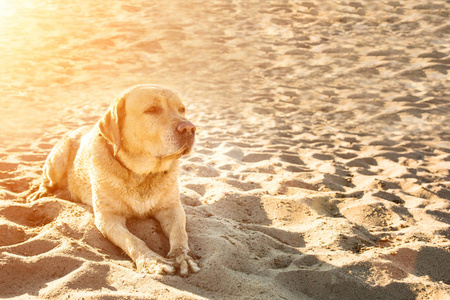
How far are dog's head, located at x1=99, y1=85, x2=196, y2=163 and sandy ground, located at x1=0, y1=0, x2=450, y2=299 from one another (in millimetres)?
686

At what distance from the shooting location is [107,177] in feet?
11.3

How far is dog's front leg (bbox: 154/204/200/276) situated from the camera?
110 inches

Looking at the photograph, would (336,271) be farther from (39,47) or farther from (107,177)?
(39,47)

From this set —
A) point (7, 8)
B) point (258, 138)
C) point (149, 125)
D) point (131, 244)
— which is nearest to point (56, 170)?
point (149, 125)

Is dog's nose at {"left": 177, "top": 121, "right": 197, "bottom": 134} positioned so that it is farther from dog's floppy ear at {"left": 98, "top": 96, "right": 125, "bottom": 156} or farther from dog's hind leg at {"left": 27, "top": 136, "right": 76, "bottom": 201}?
dog's hind leg at {"left": 27, "top": 136, "right": 76, "bottom": 201}

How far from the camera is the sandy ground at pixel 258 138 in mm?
2779

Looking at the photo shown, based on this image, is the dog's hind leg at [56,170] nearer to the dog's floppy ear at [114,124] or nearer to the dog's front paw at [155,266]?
the dog's floppy ear at [114,124]

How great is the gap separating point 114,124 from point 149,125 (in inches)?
12.5

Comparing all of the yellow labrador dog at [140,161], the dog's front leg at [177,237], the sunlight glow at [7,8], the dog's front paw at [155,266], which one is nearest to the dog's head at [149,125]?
the yellow labrador dog at [140,161]

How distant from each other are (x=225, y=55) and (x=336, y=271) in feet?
29.1

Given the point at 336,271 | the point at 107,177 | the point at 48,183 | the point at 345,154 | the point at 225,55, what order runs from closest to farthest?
the point at 336,271
the point at 107,177
the point at 48,183
the point at 345,154
the point at 225,55

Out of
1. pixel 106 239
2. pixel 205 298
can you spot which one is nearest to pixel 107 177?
pixel 106 239

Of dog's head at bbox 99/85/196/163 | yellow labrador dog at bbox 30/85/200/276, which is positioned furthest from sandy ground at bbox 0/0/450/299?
dog's head at bbox 99/85/196/163

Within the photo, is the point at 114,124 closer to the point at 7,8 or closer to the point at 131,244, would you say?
the point at 131,244
